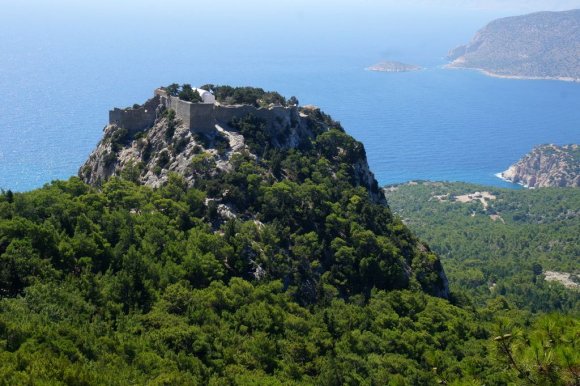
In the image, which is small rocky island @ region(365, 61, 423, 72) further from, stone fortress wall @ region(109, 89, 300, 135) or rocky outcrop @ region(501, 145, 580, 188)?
stone fortress wall @ region(109, 89, 300, 135)

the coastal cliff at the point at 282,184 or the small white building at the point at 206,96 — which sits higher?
the small white building at the point at 206,96

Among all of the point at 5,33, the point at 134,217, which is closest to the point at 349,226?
the point at 134,217

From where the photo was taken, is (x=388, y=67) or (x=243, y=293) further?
(x=388, y=67)

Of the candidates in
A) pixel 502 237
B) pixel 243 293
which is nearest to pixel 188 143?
pixel 243 293

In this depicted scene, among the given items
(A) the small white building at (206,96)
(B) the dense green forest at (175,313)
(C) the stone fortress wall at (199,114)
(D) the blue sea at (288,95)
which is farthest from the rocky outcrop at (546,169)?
(B) the dense green forest at (175,313)

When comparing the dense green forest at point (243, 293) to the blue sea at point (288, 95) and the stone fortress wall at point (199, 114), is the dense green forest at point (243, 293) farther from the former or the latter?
the blue sea at point (288, 95)

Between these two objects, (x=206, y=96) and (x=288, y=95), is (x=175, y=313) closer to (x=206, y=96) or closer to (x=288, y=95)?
(x=206, y=96)

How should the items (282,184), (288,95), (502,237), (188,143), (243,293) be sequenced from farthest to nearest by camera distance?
(288,95)
(502,237)
(188,143)
(282,184)
(243,293)
